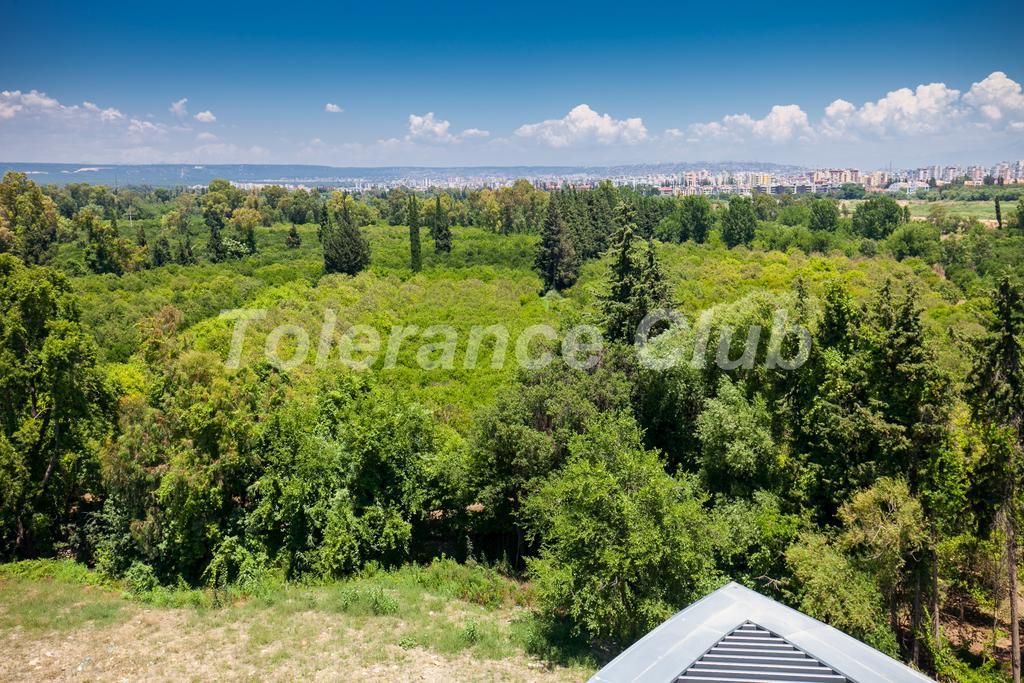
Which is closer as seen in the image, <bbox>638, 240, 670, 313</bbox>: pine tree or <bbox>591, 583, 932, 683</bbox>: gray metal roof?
<bbox>591, 583, 932, 683</bbox>: gray metal roof

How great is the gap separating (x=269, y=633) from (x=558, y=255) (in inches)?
1766

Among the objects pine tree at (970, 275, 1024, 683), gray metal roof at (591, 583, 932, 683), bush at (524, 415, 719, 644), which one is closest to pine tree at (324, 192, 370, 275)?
bush at (524, 415, 719, 644)

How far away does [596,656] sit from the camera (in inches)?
477

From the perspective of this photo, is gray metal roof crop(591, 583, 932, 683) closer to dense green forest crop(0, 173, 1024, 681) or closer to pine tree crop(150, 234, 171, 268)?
dense green forest crop(0, 173, 1024, 681)

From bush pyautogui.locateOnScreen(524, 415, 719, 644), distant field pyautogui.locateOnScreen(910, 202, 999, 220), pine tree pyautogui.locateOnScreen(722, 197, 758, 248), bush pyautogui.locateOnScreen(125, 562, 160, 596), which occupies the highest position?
distant field pyautogui.locateOnScreen(910, 202, 999, 220)

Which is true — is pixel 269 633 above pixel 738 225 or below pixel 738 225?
below

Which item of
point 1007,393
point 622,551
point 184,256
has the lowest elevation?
point 622,551

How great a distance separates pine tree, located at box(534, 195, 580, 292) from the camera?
176ft

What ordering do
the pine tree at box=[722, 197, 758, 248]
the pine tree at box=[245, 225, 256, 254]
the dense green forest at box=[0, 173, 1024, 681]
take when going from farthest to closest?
the pine tree at box=[722, 197, 758, 248], the pine tree at box=[245, 225, 256, 254], the dense green forest at box=[0, 173, 1024, 681]

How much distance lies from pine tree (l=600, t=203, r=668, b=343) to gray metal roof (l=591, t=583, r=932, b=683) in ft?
64.6

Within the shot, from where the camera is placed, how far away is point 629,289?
27.4 m

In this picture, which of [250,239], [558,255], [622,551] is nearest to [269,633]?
[622,551]

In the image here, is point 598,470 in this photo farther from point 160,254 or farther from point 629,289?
point 160,254

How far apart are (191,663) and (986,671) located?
16.5 metres
